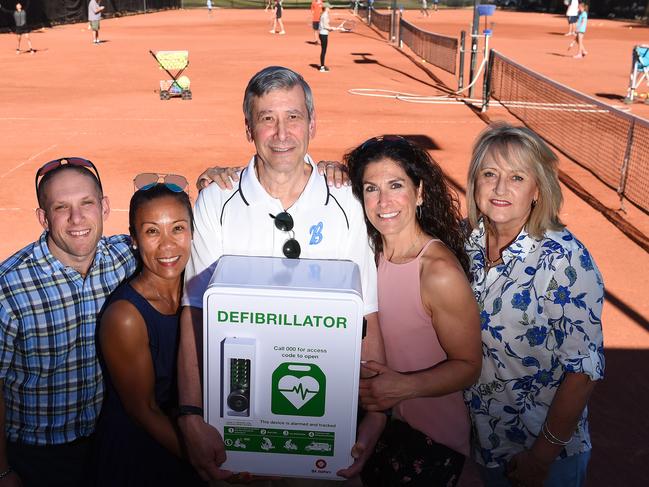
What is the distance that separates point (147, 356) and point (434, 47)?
26.1m

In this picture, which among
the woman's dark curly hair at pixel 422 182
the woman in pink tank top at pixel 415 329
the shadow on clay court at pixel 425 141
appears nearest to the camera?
the woman in pink tank top at pixel 415 329

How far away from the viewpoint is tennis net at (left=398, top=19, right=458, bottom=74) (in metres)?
24.5

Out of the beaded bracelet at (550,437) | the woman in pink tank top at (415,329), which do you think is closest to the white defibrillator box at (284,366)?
the woman in pink tank top at (415,329)

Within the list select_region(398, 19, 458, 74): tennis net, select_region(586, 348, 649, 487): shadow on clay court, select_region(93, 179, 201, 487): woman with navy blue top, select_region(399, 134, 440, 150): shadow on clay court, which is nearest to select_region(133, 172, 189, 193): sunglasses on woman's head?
select_region(93, 179, 201, 487): woman with navy blue top

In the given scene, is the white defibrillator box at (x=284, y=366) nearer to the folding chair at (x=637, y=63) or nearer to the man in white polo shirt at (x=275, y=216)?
the man in white polo shirt at (x=275, y=216)

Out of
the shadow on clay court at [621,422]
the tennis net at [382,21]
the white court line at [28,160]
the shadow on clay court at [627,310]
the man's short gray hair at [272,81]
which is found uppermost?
the tennis net at [382,21]

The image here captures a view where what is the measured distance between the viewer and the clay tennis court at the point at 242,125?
6.26m

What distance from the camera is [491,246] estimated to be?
327 centimetres

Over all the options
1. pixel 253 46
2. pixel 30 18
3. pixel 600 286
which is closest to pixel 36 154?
pixel 600 286

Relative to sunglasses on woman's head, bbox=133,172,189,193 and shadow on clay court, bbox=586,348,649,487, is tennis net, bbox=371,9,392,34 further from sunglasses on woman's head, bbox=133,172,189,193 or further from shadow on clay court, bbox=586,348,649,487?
sunglasses on woman's head, bbox=133,172,189,193

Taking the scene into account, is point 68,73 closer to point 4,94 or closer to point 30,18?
point 4,94

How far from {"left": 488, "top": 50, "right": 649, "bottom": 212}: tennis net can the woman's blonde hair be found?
7621 mm

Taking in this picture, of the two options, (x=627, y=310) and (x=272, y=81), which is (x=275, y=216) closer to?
(x=272, y=81)

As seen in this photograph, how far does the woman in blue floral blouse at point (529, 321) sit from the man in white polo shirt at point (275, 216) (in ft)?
1.83
